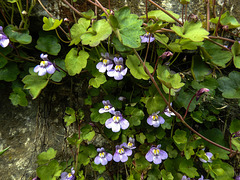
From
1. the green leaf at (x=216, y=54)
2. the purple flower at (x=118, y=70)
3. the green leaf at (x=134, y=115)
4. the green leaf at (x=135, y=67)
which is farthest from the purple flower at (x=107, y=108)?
the green leaf at (x=216, y=54)

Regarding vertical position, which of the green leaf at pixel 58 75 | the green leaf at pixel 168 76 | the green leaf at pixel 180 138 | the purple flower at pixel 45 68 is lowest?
the green leaf at pixel 180 138

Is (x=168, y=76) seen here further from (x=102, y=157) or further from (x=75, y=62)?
(x=102, y=157)

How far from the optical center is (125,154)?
147cm

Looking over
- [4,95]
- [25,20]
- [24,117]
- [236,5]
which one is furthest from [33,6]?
[236,5]

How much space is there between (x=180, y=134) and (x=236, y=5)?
1.43 meters

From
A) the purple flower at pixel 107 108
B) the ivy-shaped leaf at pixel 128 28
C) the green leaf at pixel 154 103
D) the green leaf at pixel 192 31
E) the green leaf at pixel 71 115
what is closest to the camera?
the ivy-shaped leaf at pixel 128 28

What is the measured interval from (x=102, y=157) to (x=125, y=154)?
189 mm

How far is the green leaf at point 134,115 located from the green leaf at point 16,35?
0.92 meters

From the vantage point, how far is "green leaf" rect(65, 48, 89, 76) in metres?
1.32

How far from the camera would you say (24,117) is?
1.71 metres

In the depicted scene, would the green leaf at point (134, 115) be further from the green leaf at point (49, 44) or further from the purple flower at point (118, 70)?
the green leaf at point (49, 44)

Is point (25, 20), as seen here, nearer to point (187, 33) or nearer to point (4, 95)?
point (4, 95)

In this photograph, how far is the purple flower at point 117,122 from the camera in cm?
141

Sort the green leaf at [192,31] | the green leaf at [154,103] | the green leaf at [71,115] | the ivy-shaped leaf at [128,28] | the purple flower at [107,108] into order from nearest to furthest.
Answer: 1. the ivy-shaped leaf at [128,28]
2. the green leaf at [192,31]
3. the green leaf at [154,103]
4. the purple flower at [107,108]
5. the green leaf at [71,115]
